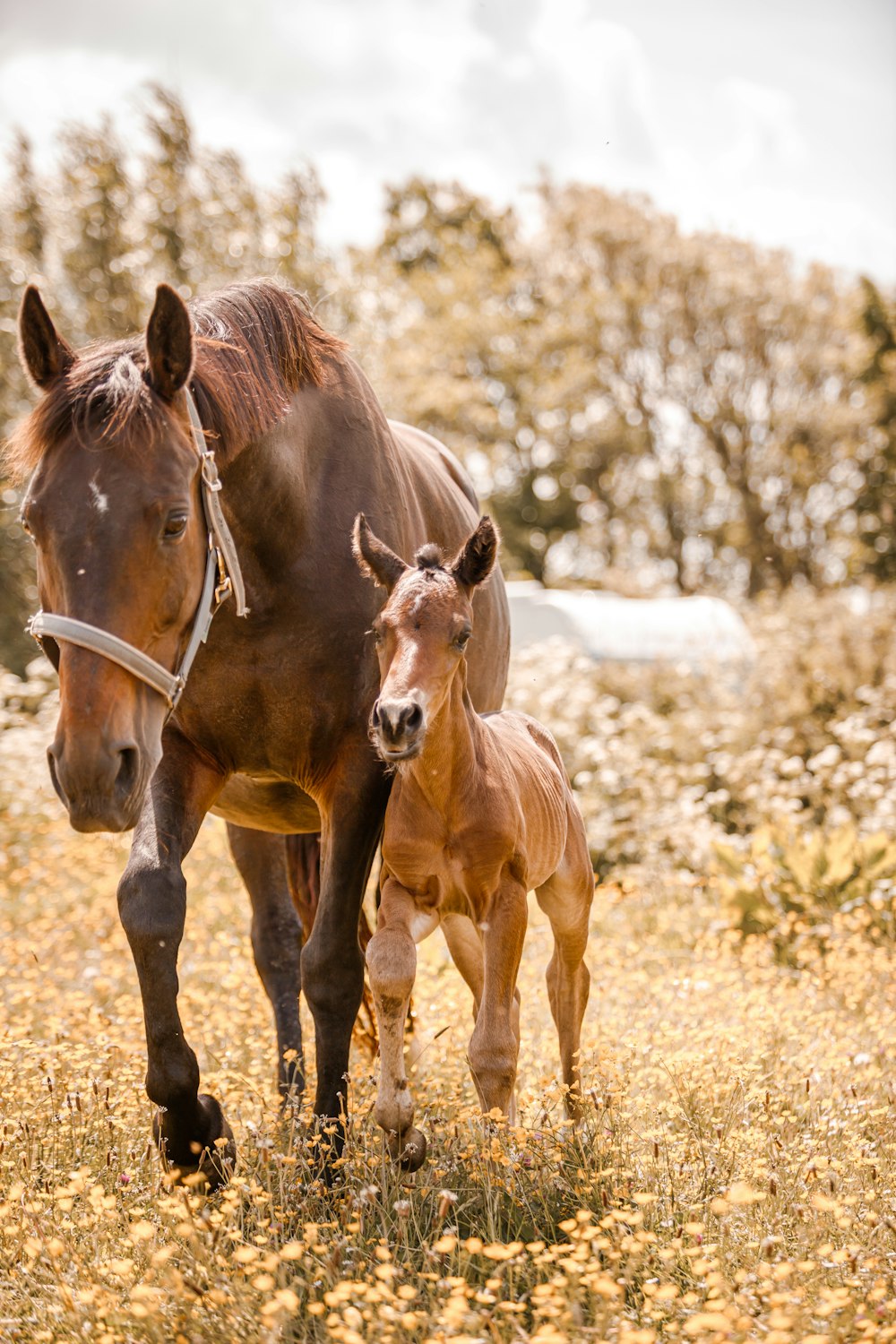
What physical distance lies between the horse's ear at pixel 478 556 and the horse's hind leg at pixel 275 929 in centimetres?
213

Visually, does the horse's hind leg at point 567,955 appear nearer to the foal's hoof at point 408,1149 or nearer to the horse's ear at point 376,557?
the foal's hoof at point 408,1149

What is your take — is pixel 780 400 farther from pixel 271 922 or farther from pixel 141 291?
pixel 271 922

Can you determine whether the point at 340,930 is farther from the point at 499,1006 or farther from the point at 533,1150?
the point at 533,1150

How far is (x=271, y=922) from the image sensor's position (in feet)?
16.7

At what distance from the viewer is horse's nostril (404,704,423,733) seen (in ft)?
10.1

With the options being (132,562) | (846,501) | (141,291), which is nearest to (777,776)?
(132,562)

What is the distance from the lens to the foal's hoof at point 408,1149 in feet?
11.2

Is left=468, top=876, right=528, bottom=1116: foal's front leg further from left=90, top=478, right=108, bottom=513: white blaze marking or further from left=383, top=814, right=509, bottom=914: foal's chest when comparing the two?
left=90, top=478, right=108, bottom=513: white blaze marking

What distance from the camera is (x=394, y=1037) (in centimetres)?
340

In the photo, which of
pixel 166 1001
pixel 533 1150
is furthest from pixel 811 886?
pixel 166 1001

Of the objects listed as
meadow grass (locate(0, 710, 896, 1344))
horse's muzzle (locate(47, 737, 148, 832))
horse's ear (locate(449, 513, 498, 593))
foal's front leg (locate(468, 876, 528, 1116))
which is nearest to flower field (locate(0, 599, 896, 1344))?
meadow grass (locate(0, 710, 896, 1344))

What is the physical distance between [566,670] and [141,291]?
28.9ft

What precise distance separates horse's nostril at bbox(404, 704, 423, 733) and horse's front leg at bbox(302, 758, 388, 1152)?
→ 0.60m

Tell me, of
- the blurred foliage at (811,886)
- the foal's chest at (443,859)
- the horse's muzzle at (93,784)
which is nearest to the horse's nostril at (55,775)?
the horse's muzzle at (93,784)
